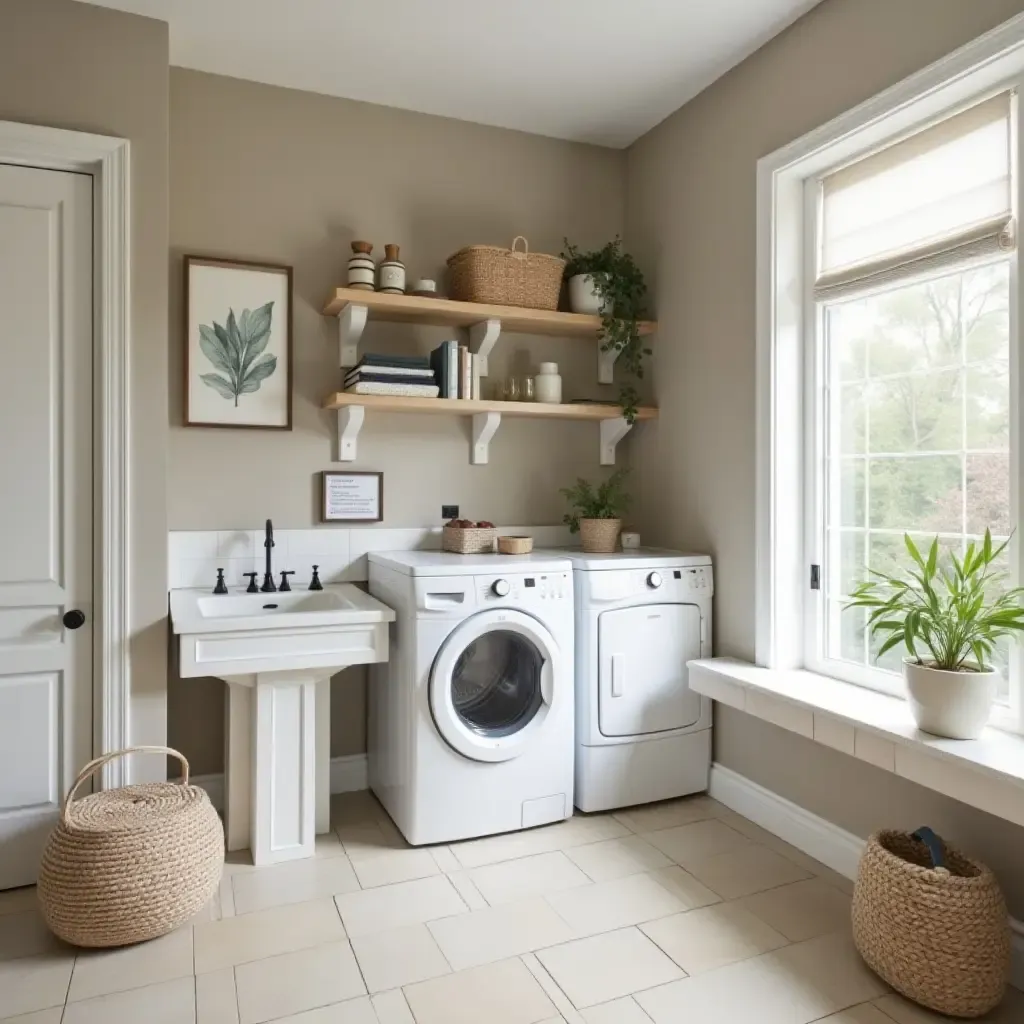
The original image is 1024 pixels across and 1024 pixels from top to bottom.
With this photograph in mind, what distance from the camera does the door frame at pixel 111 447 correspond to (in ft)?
7.67

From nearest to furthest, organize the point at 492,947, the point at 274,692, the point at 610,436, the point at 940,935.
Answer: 1. the point at 940,935
2. the point at 492,947
3. the point at 274,692
4. the point at 610,436

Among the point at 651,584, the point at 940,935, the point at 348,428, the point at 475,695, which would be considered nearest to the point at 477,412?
the point at 348,428

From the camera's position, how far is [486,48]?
2.66 meters

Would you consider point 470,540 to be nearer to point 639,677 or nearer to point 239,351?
point 639,677

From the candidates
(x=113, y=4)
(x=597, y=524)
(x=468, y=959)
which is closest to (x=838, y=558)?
(x=597, y=524)

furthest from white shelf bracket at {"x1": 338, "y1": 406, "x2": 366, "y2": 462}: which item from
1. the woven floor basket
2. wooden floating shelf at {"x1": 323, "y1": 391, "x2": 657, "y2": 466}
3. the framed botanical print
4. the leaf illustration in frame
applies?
the woven floor basket

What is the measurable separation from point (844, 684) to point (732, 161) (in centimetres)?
185

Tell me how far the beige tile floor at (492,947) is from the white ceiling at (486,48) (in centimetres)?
264

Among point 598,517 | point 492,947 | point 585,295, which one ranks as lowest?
point 492,947

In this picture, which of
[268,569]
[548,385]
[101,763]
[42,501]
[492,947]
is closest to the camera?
[492,947]

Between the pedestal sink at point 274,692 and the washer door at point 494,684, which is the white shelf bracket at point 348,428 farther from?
the washer door at point 494,684

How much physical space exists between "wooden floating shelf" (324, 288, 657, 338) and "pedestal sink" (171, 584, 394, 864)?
107 cm

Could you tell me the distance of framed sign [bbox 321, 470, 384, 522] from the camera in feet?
9.81

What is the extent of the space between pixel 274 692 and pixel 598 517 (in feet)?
4.55
